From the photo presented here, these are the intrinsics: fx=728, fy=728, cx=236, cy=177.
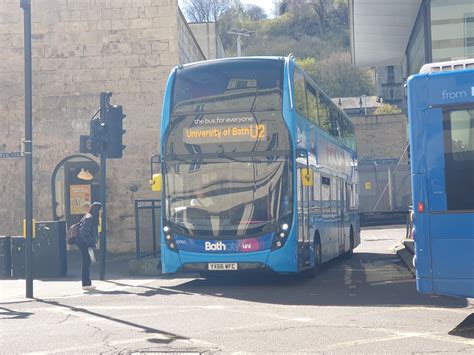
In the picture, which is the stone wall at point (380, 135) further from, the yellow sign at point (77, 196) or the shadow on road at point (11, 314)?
the shadow on road at point (11, 314)

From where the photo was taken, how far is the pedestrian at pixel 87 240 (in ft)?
46.8

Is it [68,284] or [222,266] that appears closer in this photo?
[222,266]

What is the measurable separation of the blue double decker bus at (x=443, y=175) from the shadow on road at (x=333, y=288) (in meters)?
2.14

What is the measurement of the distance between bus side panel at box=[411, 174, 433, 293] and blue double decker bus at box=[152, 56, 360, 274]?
4313mm

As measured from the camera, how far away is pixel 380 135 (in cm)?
5694

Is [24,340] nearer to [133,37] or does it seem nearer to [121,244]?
[121,244]

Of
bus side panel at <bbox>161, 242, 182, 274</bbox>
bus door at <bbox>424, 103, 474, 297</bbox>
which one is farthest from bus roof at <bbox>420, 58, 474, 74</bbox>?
bus side panel at <bbox>161, 242, 182, 274</bbox>

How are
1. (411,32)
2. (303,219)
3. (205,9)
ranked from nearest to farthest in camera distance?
(303,219), (411,32), (205,9)

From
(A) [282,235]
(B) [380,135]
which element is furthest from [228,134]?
(B) [380,135]

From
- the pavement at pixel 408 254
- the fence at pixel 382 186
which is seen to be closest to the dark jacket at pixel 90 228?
the pavement at pixel 408 254

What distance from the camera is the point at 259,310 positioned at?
10578 millimetres

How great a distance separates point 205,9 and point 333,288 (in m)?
64.8

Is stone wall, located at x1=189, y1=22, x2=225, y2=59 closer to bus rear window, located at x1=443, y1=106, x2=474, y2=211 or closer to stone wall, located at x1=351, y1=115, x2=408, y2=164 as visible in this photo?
bus rear window, located at x1=443, y1=106, x2=474, y2=211

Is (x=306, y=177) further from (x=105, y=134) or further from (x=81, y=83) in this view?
(x=81, y=83)
